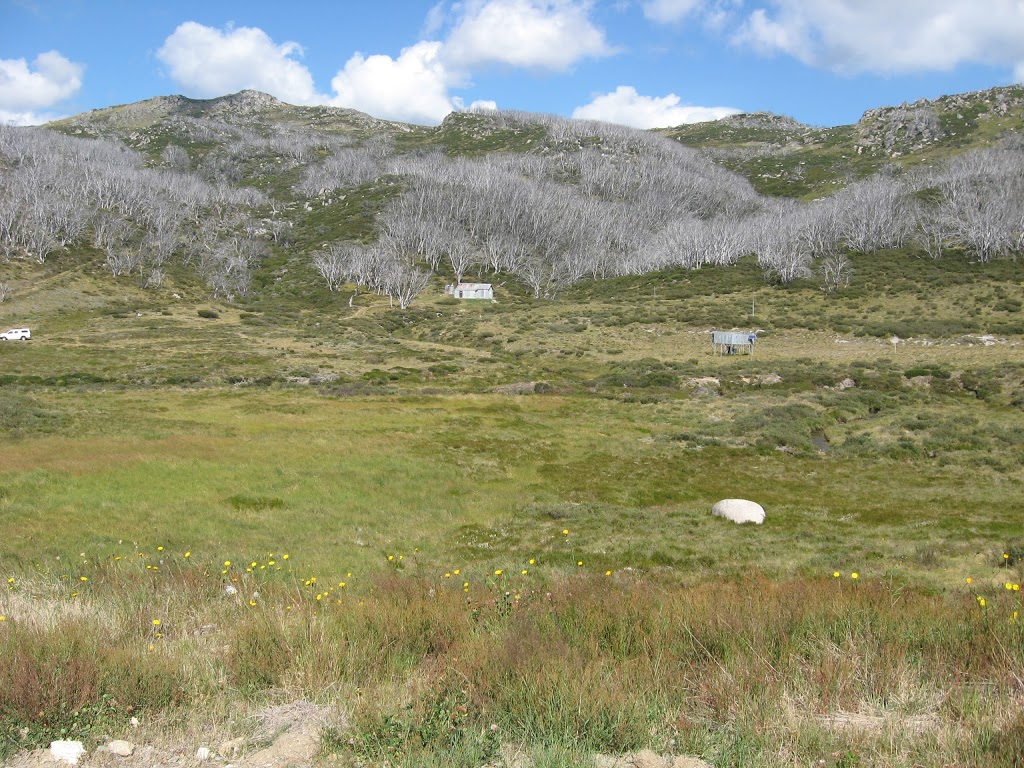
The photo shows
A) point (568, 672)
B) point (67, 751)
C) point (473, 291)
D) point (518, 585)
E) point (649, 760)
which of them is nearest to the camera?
point (649, 760)

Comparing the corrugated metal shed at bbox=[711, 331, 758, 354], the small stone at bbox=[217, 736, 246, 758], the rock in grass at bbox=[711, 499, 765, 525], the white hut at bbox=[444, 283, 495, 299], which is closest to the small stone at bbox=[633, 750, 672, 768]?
the small stone at bbox=[217, 736, 246, 758]

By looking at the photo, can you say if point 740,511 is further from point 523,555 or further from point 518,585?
point 518,585

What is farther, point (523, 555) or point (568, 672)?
point (523, 555)

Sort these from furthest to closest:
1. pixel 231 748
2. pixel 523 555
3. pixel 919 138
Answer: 1. pixel 919 138
2. pixel 523 555
3. pixel 231 748

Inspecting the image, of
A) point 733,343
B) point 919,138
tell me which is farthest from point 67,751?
point 919,138

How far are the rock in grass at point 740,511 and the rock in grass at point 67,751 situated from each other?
18.5 m

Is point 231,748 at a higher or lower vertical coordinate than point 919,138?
lower

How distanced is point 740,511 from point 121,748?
18642 mm

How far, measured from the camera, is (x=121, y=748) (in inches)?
193

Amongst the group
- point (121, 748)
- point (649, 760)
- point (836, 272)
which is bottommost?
Answer: point (649, 760)

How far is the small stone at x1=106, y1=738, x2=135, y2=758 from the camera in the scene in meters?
4.88

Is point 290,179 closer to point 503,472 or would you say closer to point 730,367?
point 730,367

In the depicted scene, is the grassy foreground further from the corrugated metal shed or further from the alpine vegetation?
the alpine vegetation

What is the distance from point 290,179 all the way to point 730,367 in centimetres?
Answer: 17061
